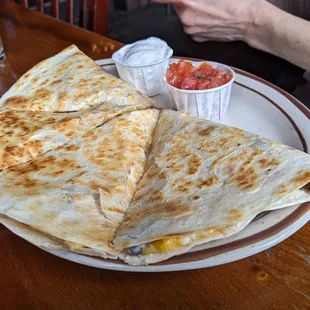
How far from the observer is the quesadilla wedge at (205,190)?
87cm

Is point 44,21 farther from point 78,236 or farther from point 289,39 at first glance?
point 78,236

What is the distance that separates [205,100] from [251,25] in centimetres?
62

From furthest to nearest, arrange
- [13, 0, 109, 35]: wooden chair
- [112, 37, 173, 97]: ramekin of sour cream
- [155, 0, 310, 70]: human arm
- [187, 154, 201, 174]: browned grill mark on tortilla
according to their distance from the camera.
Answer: [13, 0, 109, 35]: wooden chair → [155, 0, 310, 70]: human arm → [112, 37, 173, 97]: ramekin of sour cream → [187, 154, 201, 174]: browned grill mark on tortilla

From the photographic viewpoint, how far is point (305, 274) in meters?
0.88

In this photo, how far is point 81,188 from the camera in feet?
3.45

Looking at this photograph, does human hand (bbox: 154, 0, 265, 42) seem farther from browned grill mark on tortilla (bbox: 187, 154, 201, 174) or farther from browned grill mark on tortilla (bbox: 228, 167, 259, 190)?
browned grill mark on tortilla (bbox: 228, 167, 259, 190)

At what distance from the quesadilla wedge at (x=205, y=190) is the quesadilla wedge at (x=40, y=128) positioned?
26cm

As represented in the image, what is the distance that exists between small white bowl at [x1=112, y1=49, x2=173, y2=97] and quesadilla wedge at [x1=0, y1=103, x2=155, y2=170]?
8.6 inches

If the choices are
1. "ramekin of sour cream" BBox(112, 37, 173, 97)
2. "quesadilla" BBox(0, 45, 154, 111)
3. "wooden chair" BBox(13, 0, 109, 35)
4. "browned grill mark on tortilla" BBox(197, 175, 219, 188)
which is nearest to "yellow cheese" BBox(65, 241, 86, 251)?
"browned grill mark on tortilla" BBox(197, 175, 219, 188)

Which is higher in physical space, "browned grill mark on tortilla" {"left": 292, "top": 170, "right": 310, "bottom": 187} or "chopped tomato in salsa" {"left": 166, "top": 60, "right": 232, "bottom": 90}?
"browned grill mark on tortilla" {"left": 292, "top": 170, "right": 310, "bottom": 187}

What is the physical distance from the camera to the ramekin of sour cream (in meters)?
1.64

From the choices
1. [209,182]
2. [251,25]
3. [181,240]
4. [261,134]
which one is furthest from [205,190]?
[251,25]

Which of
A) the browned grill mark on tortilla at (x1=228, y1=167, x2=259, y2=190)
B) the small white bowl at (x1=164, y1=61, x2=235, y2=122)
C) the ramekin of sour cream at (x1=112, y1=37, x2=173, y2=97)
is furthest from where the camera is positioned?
the ramekin of sour cream at (x1=112, y1=37, x2=173, y2=97)

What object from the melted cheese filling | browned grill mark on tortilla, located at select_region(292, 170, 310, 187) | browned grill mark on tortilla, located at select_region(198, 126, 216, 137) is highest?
browned grill mark on tortilla, located at select_region(292, 170, 310, 187)
